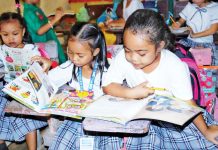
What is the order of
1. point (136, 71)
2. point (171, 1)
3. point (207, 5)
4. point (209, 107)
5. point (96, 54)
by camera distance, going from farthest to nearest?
point (171, 1) < point (207, 5) < point (209, 107) < point (96, 54) < point (136, 71)

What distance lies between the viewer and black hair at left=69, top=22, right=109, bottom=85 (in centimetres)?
200

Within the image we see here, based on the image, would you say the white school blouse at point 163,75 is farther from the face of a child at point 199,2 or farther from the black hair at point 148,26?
the face of a child at point 199,2

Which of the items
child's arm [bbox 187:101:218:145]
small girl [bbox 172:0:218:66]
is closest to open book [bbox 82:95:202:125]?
child's arm [bbox 187:101:218:145]

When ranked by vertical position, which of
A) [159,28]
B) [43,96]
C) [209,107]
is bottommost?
[209,107]

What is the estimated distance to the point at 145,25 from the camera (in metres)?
1.63

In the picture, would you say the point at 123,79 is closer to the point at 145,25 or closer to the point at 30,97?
the point at 145,25

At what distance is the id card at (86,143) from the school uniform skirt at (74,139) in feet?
0.08

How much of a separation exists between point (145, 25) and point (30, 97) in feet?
2.07

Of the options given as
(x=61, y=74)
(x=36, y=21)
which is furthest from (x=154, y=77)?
(x=36, y=21)

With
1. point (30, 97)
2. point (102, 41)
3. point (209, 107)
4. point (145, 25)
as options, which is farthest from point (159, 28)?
point (209, 107)

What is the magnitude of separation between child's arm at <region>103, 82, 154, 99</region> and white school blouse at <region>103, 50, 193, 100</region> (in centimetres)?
4

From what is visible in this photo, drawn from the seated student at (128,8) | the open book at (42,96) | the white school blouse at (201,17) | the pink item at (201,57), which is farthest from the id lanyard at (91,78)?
the seated student at (128,8)

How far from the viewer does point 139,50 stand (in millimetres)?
1623

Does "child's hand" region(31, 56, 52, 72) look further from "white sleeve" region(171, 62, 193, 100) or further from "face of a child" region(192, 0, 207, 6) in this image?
"face of a child" region(192, 0, 207, 6)
